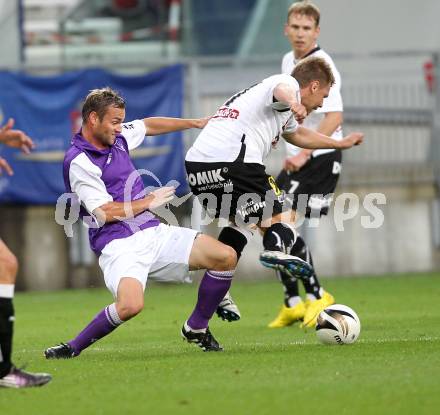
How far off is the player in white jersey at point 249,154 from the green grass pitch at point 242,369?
901mm

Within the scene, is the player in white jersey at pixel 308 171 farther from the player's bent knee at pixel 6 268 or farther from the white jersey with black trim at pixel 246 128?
the player's bent knee at pixel 6 268

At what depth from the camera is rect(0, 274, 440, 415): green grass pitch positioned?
6.36m

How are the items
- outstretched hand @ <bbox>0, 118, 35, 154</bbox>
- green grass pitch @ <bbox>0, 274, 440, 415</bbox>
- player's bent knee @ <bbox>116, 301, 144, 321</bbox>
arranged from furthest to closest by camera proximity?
player's bent knee @ <bbox>116, 301, 144, 321</bbox> < outstretched hand @ <bbox>0, 118, 35, 154</bbox> < green grass pitch @ <bbox>0, 274, 440, 415</bbox>

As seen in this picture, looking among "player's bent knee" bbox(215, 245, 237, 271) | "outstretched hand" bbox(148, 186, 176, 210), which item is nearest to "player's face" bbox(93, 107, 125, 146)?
"outstretched hand" bbox(148, 186, 176, 210)

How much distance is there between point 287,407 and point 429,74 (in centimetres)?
1294

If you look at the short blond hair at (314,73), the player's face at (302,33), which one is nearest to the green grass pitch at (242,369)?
the short blond hair at (314,73)

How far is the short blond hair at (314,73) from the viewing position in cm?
920

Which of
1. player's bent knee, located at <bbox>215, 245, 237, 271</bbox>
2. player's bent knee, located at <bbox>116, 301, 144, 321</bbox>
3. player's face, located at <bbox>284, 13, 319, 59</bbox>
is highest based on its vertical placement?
player's face, located at <bbox>284, 13, 319, 59</bbox>

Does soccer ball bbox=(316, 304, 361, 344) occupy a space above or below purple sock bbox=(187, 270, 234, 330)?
Answer: below

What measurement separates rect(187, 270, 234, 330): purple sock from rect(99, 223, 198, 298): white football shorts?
168 mm

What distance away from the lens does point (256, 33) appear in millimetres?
19938

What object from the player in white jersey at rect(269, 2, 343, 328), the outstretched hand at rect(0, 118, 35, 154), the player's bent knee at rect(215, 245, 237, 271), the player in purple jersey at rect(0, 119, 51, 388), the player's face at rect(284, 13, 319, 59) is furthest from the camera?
the player's face at rect(284, 13, 319, 59)

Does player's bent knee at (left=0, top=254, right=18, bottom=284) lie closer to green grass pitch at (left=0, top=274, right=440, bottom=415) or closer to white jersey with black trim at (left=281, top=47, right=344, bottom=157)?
green grass pitch at (left=0, top=274, right=440, bottom=415)

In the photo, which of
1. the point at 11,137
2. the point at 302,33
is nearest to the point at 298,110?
the point at 11,137
